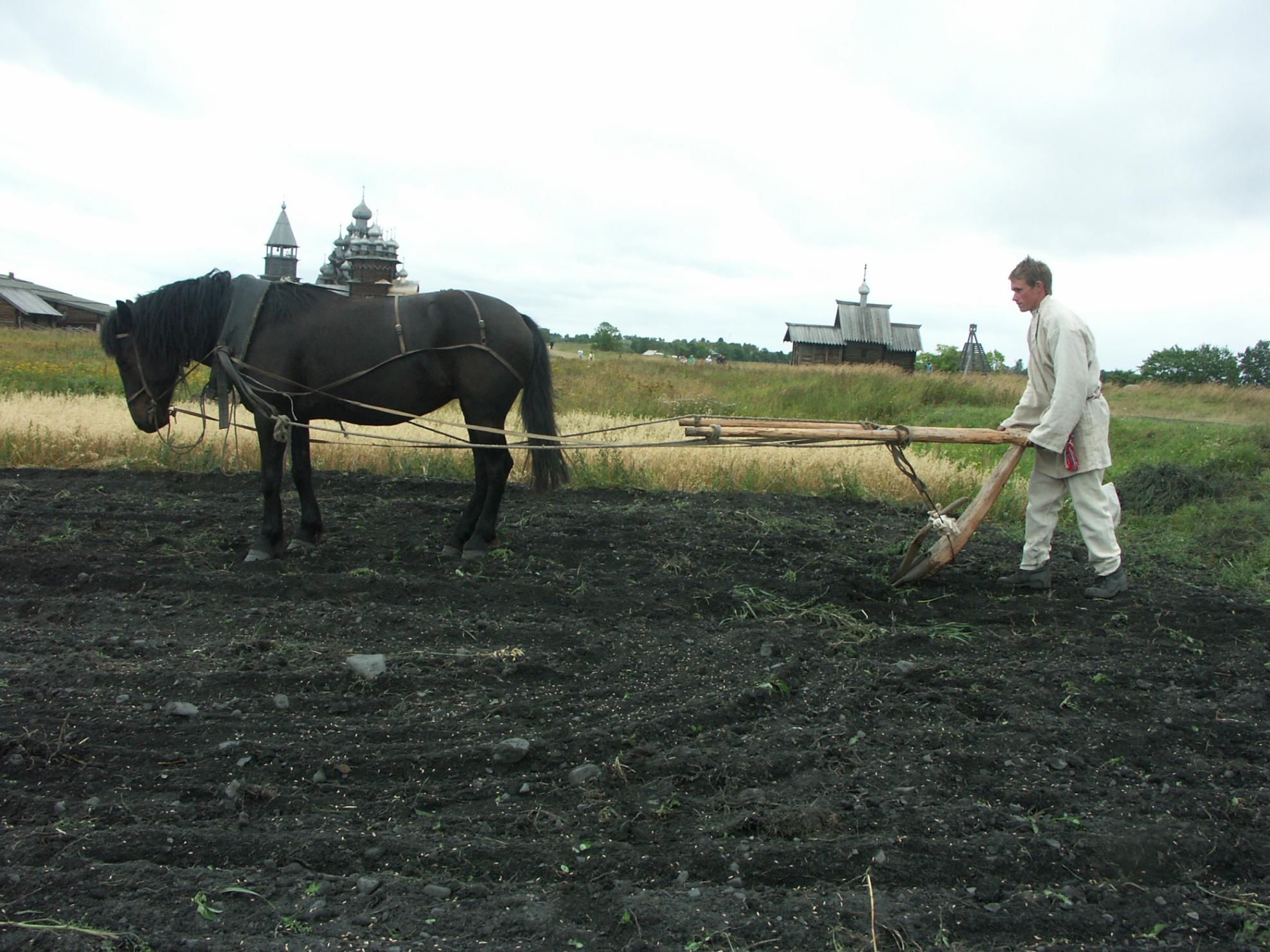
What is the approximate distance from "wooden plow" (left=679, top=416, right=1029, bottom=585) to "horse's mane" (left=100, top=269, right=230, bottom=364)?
3502mm

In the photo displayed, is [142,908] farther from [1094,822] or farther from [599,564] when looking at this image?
[599,564]

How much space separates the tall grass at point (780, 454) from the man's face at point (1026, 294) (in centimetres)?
242

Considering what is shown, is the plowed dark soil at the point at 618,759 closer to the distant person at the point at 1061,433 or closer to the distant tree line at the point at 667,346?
the distant person at the point at 1061,433

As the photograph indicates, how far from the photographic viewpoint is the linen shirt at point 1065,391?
550 cm

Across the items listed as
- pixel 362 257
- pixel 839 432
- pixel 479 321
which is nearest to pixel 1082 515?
pixel 839 432

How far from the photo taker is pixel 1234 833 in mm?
2920

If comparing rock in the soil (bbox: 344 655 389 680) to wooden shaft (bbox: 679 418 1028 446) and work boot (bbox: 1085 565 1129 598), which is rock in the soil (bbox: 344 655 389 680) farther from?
work boot (bbox: 1085 565 1129 598)

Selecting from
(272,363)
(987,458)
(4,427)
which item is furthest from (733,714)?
(987,458)

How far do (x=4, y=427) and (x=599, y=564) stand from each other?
8396 mm

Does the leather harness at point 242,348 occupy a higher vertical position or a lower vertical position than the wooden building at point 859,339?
lower

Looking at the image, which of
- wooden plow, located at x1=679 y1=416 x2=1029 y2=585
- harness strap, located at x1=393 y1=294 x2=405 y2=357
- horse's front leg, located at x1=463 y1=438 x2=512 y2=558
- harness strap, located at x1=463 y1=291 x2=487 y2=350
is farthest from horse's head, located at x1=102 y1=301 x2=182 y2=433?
wooden plow, located at x1=679 y1=416 x2=1029 y2=585

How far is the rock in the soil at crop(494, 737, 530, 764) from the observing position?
3381 millimetres

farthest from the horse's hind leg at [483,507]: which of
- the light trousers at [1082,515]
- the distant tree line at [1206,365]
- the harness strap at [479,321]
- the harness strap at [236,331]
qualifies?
the distant tree line at [1206,365]

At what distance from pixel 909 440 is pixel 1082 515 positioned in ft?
4.10
